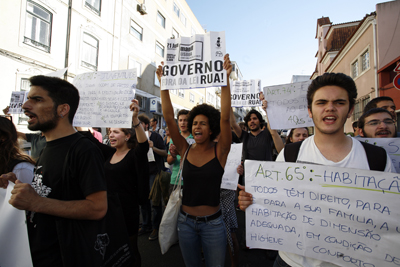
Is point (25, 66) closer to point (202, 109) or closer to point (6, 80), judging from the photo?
point (6, 80)

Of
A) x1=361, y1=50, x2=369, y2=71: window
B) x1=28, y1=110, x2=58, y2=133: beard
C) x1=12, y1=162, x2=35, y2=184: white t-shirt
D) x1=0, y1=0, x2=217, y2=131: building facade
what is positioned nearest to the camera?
x1=28, y1=110, x2=58, y2=133: beard

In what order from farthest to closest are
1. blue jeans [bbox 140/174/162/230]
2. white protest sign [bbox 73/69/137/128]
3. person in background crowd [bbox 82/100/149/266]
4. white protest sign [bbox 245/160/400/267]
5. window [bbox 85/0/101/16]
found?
window [bbox 85/0/101/16]
blue jeans [bbox 140/174/162/230]
white protest sign [bbox 73/69/137/128]
person in background crowd [bbox 82/100/149/266]
white protest sign [bbox 245/160/400/267]

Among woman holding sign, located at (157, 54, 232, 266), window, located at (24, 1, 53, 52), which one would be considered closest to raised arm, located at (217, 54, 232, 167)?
woman holding sign, located at (157, 54, 232, 266)

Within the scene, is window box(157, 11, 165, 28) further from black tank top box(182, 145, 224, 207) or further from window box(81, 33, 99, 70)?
black tank top box(182, 145, 224, 207)

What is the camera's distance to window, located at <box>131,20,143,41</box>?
55.8 feet

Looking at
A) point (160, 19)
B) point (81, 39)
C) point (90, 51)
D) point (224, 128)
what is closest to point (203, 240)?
point (224, 128)

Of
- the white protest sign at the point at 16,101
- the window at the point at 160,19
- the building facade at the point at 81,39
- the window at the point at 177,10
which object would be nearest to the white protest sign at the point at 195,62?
the white protest sign at the point at 16,101

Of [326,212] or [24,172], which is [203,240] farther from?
[24,172]

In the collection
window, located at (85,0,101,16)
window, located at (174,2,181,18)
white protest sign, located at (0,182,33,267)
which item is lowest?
white protest sign, located at (0,182,33,267)

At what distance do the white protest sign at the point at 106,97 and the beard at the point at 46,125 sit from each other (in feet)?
3.83

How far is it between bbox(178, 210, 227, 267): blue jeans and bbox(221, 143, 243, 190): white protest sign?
97cm

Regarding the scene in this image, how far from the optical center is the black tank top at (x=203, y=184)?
6.91 ft

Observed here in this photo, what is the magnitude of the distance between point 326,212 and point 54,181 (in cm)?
181

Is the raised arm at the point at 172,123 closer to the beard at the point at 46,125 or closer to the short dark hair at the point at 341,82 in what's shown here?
the beard at the point at 46,125
